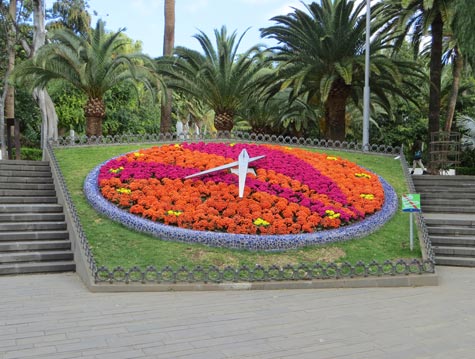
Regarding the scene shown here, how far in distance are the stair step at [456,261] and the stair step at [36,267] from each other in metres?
7.77

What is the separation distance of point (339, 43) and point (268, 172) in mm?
7660

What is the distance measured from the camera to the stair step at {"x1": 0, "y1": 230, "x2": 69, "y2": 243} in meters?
9.86

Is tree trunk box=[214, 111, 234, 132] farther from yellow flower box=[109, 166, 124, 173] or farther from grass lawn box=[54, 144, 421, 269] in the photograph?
grass lawn box=[54, 144, 421, 269]

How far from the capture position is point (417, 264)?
8453 millimetres

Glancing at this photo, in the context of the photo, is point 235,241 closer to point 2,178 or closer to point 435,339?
point 435,339

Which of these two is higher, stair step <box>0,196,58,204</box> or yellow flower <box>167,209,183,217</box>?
yellow flower <box>167,209,183,217</box>

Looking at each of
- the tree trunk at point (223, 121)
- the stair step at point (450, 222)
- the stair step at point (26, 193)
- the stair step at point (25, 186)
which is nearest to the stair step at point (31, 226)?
the stair step at point (26, 193)

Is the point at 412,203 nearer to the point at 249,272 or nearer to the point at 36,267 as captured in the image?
the point at 249,272

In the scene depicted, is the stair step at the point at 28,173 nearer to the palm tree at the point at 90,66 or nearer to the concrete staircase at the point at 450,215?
the palm tree at the point at 90,66

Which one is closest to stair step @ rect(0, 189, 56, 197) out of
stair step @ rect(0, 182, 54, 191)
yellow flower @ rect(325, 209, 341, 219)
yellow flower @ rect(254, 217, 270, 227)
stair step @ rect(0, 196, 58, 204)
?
stair step @ rect(0, 182, 54, 191)

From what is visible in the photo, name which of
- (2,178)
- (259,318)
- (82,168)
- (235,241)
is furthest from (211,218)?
(2,178)

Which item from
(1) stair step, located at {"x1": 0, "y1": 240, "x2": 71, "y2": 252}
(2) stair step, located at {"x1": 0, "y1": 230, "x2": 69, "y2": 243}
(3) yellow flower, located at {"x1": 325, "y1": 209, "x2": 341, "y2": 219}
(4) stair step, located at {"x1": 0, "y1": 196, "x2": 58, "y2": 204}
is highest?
(3) yellow flower, located at {"x1": 325, "y1": 209, "x2": 341, "y2": 219}

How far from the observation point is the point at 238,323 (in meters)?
5.92

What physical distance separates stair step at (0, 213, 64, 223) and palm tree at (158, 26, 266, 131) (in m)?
8.81
